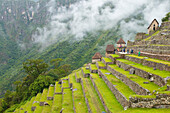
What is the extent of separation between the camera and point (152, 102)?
7.12 m

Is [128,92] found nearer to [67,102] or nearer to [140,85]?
[140,85]

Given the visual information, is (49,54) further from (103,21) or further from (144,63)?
(144,63)

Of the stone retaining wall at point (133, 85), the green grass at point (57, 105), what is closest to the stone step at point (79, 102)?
the green grass at point (57, 105)

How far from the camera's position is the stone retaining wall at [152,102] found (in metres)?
6.86

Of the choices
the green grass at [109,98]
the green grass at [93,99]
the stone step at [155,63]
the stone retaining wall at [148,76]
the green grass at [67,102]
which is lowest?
the green grass at [67,102]

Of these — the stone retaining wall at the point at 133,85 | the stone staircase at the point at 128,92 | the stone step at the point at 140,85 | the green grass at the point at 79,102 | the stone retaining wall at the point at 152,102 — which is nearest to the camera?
the stone retaining wall at the point at 152,102

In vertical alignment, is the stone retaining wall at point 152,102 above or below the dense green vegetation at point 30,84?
above

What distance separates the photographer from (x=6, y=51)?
136 metres

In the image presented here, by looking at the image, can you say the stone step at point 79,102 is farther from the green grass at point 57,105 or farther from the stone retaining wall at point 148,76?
the stone retaining wall at point 148,76

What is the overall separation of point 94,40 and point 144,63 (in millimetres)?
85388

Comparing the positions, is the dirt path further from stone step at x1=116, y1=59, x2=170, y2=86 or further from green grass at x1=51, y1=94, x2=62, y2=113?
stone step at x1=116, y1=59, x2=170, y2=86

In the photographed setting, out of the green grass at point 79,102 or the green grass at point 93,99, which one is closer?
the green grass at point 93,99

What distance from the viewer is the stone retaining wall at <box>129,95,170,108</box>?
6859mm

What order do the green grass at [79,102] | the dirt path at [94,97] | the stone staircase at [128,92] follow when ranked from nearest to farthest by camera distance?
the stone staircase at [128,92]
the dirt path at [94,97]
the green grass at [79,102]
